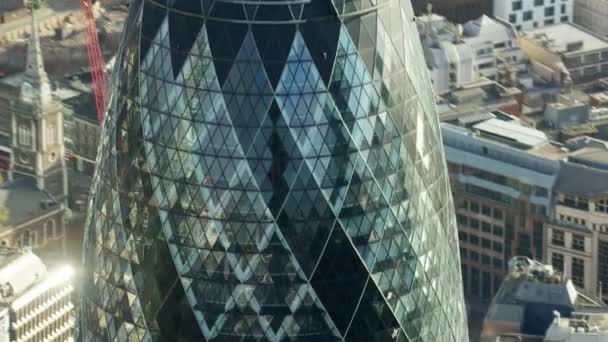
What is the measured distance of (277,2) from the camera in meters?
56.9

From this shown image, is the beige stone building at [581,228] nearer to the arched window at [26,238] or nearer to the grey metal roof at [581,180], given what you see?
the grey metal roof at [581,180]

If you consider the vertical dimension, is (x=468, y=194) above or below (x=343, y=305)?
below

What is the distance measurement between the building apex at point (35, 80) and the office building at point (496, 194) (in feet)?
79.8

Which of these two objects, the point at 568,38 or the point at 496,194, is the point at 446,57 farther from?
the point at 496,194

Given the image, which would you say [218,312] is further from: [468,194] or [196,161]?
[468,194]

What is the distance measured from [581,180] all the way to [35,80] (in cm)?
3450

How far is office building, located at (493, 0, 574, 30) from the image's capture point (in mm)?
177250

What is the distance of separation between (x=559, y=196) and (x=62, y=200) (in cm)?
2953

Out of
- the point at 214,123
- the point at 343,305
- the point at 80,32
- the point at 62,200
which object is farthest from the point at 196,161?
the point at 80,32

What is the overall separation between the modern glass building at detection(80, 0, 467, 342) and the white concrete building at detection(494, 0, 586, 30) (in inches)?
4632

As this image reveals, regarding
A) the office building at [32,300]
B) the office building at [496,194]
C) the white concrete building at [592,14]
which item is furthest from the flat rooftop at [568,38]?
the office building at [32,300]

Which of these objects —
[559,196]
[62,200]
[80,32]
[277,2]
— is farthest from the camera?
[80,32]

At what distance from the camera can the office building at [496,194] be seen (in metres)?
137

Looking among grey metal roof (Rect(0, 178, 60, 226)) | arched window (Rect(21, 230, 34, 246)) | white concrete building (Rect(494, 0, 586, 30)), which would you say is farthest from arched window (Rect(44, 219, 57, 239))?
white concrete building (Rect(494, 0, 586, 30))
